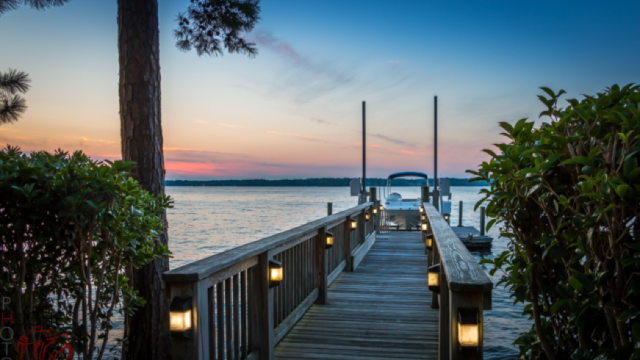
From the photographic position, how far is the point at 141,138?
3.76 meters

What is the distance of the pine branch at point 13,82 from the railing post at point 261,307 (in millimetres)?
3232

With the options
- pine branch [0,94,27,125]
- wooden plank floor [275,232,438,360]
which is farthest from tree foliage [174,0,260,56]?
wooden plank floor [275,232,438,360]

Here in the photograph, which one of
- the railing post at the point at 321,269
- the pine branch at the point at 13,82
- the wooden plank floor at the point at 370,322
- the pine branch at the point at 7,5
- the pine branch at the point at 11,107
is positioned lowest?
the wooden plank floor at the point at 370,322

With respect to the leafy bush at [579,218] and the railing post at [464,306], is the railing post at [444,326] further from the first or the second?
the railing post at [464,306]

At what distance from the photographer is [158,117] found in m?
3.92

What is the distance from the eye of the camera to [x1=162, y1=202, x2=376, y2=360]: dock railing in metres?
2.03

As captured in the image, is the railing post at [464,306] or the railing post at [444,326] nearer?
the railing post at [464,306]

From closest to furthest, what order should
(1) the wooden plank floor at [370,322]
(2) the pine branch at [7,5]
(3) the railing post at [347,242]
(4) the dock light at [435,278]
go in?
(4) the dock light at [435,278] < (1) the wooden plank floor at [370,322] < (2) the pine branch at [7,5] < (3) the railing post at [347,242]

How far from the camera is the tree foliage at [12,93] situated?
3.92 meters

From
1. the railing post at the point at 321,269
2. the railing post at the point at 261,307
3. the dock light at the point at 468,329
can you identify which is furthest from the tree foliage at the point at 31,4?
the dock light at the point at 468,329

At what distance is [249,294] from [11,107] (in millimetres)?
3300

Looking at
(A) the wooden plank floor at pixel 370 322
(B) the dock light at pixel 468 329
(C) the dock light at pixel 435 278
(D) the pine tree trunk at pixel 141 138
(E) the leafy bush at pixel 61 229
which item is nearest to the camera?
(B) the dock light at pixel 468 329

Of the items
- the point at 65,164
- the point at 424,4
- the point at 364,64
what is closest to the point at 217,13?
the point at 65,164

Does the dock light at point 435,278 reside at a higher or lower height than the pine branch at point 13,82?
lower
